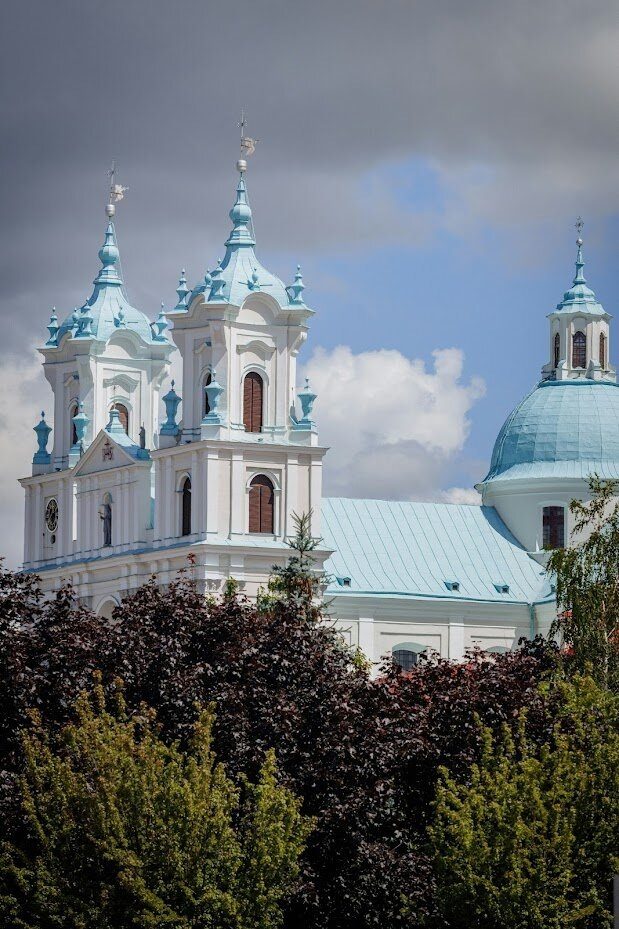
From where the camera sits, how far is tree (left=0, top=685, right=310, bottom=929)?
39844mm

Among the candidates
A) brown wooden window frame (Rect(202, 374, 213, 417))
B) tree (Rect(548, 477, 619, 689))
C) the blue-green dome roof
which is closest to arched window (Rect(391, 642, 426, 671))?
the blue-green dome roof

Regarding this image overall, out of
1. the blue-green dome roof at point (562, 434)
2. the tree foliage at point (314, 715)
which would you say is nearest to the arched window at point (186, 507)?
the blue-green dome roof at point (562, 434)

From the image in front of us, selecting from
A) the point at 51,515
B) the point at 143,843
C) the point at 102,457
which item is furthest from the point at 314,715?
the point at 51,515

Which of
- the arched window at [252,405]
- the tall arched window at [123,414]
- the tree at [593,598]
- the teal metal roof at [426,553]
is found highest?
the tall arched window at [123,414]

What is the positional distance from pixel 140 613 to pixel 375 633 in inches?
1752

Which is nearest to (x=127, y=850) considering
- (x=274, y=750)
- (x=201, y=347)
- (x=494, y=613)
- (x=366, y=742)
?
(x=274, y=750)

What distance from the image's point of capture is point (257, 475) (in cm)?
8725

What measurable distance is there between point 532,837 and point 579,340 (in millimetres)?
63248

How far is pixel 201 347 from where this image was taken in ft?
289

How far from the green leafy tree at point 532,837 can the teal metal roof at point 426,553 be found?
48812 mm

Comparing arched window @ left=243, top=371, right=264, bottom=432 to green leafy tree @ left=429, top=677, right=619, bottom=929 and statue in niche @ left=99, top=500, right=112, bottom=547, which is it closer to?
statue in niche @ left=99, top=500, right=112, bottom=547

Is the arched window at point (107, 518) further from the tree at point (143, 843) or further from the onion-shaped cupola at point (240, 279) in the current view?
the tree at point (143, 843)

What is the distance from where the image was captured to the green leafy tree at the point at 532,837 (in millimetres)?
40531

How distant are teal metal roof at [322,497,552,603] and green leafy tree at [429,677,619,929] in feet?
160
